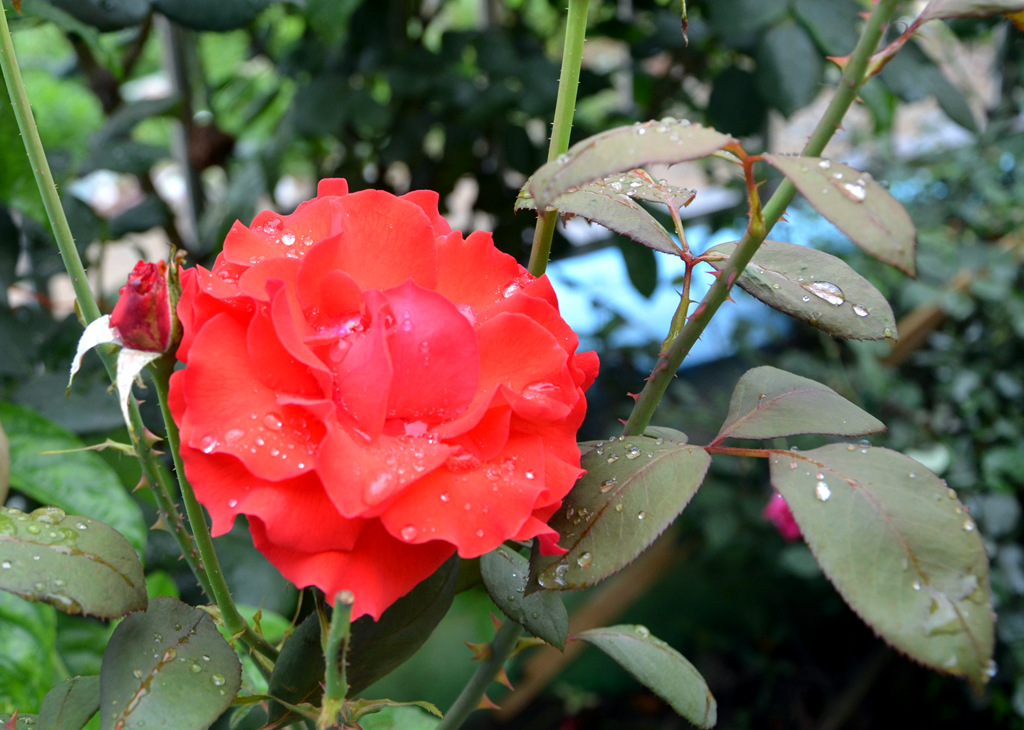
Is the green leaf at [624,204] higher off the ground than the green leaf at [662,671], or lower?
higher

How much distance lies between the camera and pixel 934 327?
1.38m

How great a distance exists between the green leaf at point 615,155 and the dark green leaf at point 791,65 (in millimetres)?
628

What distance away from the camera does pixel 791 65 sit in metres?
0.79

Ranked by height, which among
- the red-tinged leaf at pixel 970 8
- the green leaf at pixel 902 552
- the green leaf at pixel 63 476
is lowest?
the green leaf at pixel 63 476

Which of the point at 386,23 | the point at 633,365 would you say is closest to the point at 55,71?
the point at 386,23

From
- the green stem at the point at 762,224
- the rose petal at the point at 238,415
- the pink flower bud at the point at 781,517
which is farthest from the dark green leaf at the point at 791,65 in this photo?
the rose petal at the point at 238,415

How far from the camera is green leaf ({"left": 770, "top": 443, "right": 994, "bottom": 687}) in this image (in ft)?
0.70

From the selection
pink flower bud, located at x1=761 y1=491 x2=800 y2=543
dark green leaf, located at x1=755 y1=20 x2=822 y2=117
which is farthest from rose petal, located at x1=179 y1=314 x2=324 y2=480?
pink flower bud, located at x1=761 y1=491 x2=800 y2=543

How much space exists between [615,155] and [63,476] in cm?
43

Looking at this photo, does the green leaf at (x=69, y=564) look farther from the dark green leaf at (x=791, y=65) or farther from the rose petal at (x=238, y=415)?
the dark green leaf at (x=791, y=65)

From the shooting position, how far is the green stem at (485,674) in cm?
33

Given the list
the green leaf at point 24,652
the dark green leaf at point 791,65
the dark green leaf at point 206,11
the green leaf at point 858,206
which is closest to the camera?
the green leaf at point 858,206

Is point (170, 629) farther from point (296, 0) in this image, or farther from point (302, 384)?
point (296, 0)

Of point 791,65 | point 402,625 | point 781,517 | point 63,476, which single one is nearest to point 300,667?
point 402,625
